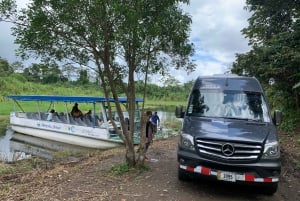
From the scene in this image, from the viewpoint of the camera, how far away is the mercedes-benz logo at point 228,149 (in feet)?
19.9

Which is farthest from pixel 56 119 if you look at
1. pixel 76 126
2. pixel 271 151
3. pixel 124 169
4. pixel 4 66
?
pixel 4 66

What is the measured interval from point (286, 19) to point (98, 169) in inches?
532

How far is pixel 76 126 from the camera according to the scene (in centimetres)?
1820

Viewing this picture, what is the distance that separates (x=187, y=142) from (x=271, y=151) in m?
1.44

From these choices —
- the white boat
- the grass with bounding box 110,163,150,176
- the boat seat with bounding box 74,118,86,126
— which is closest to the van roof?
the grass with bounding box 110,163,150,176

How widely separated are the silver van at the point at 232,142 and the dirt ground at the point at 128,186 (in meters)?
0.43

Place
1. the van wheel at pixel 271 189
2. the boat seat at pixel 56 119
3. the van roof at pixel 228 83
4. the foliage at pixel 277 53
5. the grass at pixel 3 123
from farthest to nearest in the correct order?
1. the grass at pixel 3 123
2. the boat seat at pixel 56 119
3. the foliage at pixel 277 53
4. the van roof at pixel 228 83
5. the van wheel at pixel 271 189

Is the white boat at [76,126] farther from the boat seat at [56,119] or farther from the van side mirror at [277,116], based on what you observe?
the van side mirror at [277,116]

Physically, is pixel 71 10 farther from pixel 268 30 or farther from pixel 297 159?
pixel 268 30

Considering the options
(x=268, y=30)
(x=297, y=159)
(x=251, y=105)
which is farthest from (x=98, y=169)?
(x=268, y=30)

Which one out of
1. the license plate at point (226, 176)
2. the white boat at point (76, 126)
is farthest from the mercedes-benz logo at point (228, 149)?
the white boat at point (76, 126)

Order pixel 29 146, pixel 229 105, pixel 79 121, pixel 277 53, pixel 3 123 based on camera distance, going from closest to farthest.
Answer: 1. pixel 229 105
2. pixel 277 53
3. pixel 79 121
4. pixel 29 146
5. pixel 3 123

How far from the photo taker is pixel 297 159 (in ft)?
33.5

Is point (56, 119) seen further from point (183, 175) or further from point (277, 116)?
point (277, 116)
